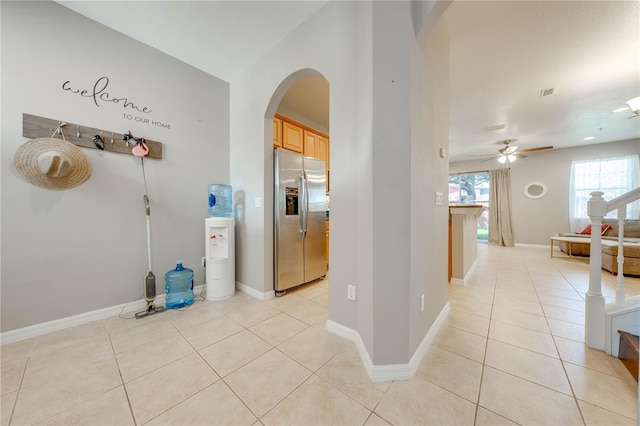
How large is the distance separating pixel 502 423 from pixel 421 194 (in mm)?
1262

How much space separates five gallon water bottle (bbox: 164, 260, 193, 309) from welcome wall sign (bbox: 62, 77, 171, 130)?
5.27ft

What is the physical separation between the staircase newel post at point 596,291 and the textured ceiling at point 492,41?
1.66 meters

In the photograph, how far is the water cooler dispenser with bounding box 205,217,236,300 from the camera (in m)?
2.59

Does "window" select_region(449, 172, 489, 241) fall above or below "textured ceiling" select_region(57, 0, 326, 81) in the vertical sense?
below

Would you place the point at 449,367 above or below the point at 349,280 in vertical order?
below

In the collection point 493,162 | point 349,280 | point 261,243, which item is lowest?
point 349,280

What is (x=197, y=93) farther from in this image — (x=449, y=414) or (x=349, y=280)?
(x=449, y=414)

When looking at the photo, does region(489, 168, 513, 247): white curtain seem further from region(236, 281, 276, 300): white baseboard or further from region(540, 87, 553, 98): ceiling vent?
region(236, 281, 276, 300): white baseboard

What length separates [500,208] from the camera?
263 inches

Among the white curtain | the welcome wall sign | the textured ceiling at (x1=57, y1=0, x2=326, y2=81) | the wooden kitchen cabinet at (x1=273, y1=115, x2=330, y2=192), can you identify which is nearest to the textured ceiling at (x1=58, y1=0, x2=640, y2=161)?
the textured ceiling at (x1=57, y1=0, x2=326, y2=81)

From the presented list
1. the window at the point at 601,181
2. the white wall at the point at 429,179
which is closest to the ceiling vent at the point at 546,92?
the white wall at the point at 429,179

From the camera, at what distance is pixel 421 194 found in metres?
1.56

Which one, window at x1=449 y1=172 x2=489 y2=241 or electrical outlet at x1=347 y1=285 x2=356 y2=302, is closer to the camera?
electrical outlet at x1=347 y1=285 x2=356 y2=302

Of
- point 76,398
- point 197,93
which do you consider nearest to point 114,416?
point 76,398
